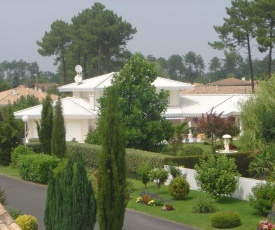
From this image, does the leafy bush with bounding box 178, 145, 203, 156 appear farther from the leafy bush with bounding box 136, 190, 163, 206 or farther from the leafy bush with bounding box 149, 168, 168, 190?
the leafy bush with bounding box 136, 190, 163, 206

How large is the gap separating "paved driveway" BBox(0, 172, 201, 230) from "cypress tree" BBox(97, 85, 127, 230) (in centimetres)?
560

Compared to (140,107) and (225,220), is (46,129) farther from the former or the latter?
(225,220)

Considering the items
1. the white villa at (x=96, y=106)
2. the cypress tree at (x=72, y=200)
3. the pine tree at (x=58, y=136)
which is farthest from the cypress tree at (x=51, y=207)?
the white villa at (x=96, y=106)

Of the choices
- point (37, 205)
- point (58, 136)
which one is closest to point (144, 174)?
point (37, 205)

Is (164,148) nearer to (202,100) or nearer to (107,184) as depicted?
(202,100)

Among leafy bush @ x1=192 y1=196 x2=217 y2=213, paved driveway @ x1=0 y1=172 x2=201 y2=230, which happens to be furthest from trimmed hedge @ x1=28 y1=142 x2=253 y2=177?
leafy bush @ x1=192 y1=196 x2=217 y2=213

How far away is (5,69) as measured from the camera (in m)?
198

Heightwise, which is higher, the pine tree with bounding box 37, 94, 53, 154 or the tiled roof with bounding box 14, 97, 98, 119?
the tiled roof with bounding box 14, 97, 98, 119

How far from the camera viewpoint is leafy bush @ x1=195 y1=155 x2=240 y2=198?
1008 inches

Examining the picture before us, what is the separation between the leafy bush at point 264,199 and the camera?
74.2 feet

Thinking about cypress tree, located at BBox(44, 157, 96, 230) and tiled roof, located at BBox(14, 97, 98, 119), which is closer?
cypress tree, located at BBox(44, 157, 96, 230)

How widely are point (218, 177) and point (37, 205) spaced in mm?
6946

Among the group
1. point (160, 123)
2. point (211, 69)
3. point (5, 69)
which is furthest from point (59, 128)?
point (5, 69)

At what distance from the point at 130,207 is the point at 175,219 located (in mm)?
2903
